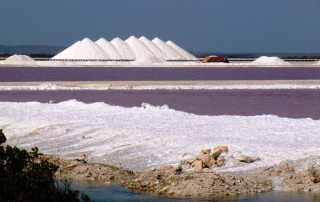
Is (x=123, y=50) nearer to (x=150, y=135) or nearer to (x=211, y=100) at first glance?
(x=211, y=100)

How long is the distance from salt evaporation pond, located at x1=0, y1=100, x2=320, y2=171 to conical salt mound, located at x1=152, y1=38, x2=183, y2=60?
304 ft

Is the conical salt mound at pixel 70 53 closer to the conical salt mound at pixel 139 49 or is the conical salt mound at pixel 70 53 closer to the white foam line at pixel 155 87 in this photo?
the conical salt mound at pixel 139 49

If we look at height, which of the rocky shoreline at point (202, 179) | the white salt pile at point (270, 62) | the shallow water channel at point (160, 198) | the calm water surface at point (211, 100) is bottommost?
the shallow water channel at point (160, 198)

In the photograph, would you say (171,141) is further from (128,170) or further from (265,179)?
(265,179)

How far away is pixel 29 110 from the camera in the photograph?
22203 millimetres

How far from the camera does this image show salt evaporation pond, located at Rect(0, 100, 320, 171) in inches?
568

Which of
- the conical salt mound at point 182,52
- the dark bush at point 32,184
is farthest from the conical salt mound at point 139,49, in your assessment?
the dark bush at point 32,184

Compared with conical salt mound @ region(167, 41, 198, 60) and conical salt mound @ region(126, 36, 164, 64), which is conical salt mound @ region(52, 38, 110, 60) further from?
conical salt mound @ region(167, 41, 198, 60)

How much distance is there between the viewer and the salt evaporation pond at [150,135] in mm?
14422

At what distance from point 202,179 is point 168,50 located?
105m

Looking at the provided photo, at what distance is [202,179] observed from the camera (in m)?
11.9

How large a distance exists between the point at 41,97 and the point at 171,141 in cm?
1810

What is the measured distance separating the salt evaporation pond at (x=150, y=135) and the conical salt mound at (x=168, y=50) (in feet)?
304

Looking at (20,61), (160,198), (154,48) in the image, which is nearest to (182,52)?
(154,48)
